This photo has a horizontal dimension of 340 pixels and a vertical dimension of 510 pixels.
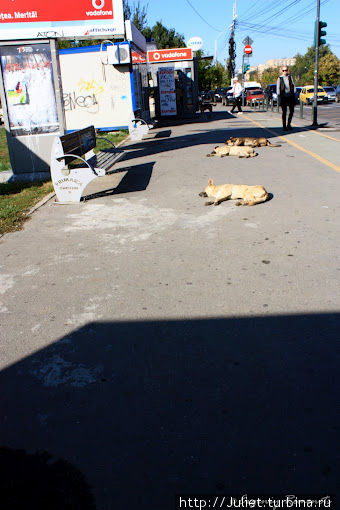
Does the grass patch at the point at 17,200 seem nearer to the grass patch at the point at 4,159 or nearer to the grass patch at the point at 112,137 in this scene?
the grass patch at the point at 4,159

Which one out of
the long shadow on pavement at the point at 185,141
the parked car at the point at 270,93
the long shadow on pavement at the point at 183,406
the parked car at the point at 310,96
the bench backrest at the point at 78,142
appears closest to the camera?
the long shadow on pavement at the point at 183,406

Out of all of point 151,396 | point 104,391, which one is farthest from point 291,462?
point 104,391

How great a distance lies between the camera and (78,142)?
28.5ft

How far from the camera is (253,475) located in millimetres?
2143

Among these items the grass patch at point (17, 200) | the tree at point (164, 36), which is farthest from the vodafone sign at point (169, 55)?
the tree at point (164, 36)

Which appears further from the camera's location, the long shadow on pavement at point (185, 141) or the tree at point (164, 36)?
the tree at point (164, 36)

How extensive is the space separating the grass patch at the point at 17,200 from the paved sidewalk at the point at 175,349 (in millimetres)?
317

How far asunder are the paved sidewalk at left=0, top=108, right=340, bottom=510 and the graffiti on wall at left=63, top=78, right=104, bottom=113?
13054 mm

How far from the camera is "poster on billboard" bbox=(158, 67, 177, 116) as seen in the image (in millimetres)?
24016

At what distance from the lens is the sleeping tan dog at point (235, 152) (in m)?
10.9

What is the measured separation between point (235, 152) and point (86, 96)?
9.60 metres

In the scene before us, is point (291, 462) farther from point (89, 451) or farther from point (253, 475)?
point (89, 451)

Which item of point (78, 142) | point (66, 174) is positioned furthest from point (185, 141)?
Answer: point (66, 174)

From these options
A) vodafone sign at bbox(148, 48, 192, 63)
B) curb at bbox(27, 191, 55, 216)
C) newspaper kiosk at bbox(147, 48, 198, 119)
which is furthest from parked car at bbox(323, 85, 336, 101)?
curb at bbox(27, 191, 55, 216)
